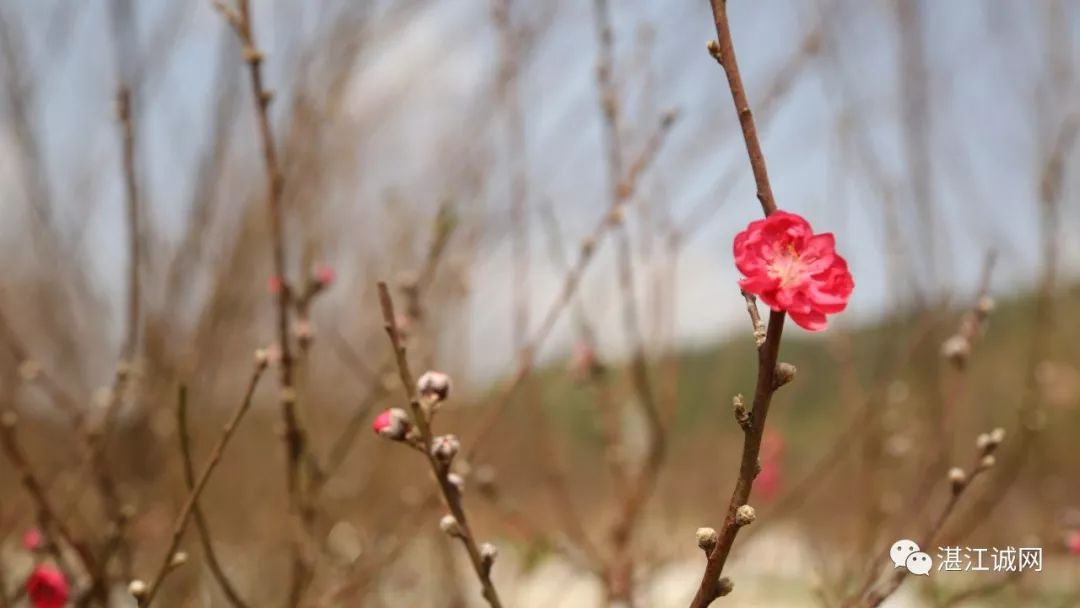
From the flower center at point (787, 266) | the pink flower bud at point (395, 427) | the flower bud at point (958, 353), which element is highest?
the flower bud at point (958, 353)

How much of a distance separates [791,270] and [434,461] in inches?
11.7

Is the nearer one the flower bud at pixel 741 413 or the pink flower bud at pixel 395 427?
the flower bud at pixel 741 413

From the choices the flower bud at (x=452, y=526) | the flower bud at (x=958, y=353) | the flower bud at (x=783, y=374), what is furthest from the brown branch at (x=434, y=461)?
the flower bud at (x=958, y=353)

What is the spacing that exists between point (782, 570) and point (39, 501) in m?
2.48

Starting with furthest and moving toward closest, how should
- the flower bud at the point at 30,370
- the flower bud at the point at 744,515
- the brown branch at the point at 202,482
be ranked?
the flower bud at the point at 30,370
the brown branch at the point at 202,482
the flower bud at the point at 744,515

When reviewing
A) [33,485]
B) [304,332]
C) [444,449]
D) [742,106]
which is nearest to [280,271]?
[304,332]

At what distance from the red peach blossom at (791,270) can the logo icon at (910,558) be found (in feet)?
0.98

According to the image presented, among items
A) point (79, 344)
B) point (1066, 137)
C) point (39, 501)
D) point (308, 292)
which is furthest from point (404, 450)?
point (1066, 137)

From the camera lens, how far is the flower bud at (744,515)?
0.59 m

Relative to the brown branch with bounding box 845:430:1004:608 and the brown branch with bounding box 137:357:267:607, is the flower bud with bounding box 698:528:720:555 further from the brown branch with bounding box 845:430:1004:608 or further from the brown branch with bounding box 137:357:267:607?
the brown branch with bounding box 137:357:267:607

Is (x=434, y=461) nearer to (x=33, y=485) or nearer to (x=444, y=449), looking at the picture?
(x=444, y=449)

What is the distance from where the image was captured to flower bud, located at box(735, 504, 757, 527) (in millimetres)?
590

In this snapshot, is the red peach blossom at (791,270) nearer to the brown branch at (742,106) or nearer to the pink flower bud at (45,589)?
the brown branch at (742,106)

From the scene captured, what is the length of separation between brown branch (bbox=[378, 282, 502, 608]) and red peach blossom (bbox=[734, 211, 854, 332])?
0.25 meters
